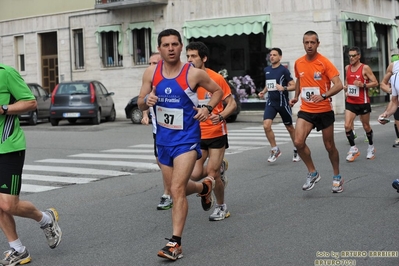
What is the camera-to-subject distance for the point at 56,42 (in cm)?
3638

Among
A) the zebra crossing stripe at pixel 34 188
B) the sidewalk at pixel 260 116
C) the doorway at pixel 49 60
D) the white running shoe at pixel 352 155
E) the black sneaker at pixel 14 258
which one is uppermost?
the doorway at pixel 49 60

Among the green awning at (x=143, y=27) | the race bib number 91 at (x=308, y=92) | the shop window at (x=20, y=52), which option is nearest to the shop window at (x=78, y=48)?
the green awning at (x=143, y=27)

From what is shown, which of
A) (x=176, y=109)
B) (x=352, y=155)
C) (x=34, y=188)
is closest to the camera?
(x=176, y=109)

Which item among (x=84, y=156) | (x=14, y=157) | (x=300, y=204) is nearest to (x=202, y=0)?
(x=84, y=156)

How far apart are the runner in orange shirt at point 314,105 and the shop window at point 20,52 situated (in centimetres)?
3010

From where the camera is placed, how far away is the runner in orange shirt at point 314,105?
370 inches

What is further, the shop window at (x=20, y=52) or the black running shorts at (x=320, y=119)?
the shop window at (x=20, y=52)

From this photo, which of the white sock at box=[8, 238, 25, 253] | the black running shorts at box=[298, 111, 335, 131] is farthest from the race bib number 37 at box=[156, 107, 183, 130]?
the black running shorts at box=[298, 111, 335, 131]

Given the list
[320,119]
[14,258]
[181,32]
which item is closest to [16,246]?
[14,258]

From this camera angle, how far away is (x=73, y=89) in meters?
25.6

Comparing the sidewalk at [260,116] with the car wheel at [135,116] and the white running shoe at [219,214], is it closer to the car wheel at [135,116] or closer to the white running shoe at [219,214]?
the car wheel at [135,116]

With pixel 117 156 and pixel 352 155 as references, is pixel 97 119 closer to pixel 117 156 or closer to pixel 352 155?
pixel 117 156

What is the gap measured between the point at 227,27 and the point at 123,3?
5308 mm

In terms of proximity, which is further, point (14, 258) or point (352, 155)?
point (352, 155)
